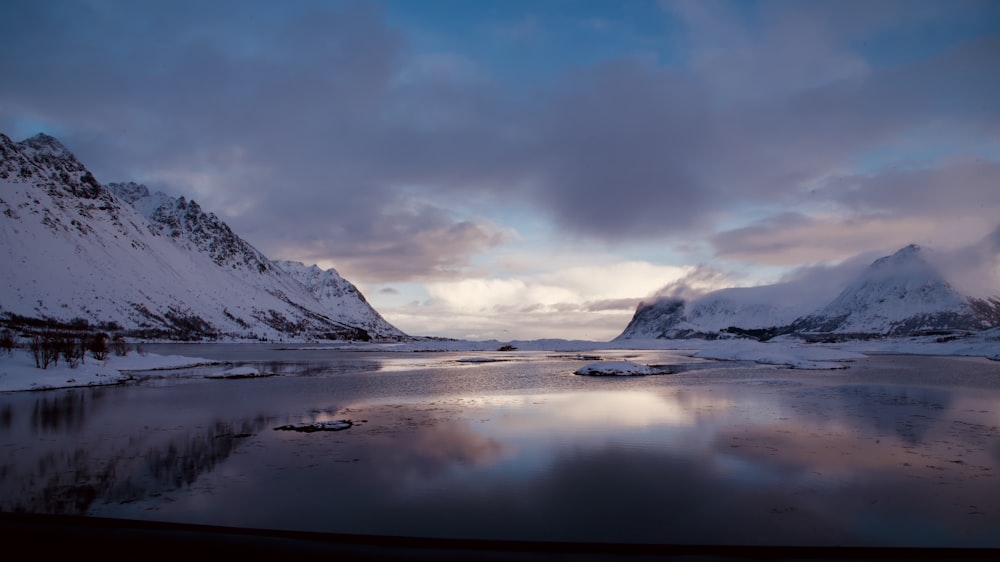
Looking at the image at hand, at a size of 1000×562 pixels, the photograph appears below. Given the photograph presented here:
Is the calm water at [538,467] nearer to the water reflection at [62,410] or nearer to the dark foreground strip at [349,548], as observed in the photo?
the water reflection at [62,410]

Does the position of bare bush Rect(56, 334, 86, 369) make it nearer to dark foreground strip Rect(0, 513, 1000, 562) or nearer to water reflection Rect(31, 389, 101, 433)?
water reflection Rect(31, 389, 101, 433)

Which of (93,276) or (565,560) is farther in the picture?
(93,276)

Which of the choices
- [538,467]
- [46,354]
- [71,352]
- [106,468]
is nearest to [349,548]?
[538,467]

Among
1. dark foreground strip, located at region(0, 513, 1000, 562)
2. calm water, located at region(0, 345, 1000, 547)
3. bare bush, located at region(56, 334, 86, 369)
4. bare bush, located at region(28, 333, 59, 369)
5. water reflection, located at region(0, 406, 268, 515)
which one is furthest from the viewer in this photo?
bare bush, located at region(56, 334, 86, 369)

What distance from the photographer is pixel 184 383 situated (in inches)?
1690

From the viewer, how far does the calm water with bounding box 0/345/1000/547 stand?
11352mm

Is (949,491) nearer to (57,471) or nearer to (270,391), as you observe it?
(57,471)

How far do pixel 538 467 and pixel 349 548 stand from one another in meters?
7.37

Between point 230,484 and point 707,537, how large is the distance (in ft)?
37.1

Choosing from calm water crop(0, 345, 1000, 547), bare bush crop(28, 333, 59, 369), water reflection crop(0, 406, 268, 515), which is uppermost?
bare bush crop(28, 333, 59, 369)

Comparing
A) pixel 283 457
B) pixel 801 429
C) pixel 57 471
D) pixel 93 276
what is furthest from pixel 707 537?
pixel 93 276

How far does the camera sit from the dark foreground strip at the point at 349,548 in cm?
938

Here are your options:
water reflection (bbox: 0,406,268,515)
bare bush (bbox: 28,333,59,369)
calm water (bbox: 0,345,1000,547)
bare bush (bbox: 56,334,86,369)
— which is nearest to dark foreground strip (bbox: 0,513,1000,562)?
calm water (bbox: 0,345,1000,547)

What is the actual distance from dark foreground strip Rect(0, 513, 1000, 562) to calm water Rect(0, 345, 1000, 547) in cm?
59
